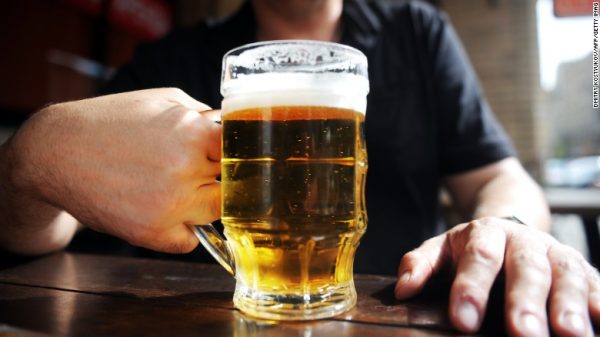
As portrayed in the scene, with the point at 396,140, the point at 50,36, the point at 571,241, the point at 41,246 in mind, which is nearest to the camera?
the point at 41,246

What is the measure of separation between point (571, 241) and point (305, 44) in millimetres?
4102

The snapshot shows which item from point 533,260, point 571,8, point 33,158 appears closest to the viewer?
point 533,260

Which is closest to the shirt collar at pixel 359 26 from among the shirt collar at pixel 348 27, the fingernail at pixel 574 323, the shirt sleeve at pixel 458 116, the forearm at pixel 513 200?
the shirt collar at pixel 348 27

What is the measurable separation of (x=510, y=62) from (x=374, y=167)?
3.18 metres

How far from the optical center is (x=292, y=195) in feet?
1.85

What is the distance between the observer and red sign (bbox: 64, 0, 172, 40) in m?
3.73

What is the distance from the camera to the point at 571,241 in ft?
12.6

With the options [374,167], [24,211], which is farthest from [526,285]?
[374,167]

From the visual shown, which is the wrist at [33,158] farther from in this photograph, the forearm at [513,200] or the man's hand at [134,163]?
the forearm at [513,200]

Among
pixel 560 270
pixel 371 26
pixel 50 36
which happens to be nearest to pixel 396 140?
pixel 371 26

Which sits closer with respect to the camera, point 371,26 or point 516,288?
point 516,288

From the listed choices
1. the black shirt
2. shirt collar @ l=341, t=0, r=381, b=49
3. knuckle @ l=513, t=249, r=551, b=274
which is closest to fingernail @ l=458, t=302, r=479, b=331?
knuckle @ l=513, t=249, r=551, b=274

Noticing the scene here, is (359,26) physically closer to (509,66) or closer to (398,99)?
(398,99)

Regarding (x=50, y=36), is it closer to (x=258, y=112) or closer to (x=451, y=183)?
(x=451, y=183)
